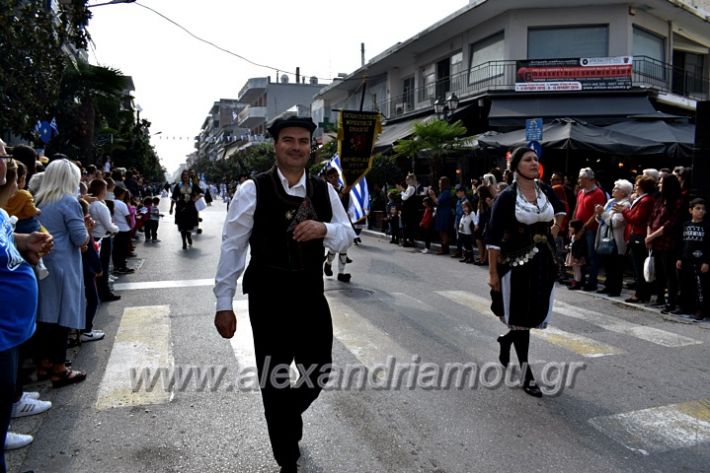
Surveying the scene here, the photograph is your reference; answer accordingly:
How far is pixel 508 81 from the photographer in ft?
72.0

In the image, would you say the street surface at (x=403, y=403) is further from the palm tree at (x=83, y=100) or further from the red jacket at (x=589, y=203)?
the palm tree at (x=83, y=100)

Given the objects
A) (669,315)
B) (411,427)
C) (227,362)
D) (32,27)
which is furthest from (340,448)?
(32,27)

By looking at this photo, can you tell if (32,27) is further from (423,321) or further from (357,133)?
(423,321)

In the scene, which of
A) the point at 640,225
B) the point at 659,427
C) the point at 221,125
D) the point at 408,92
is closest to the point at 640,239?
the point at 640,225

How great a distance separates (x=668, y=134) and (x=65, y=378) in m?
15.9

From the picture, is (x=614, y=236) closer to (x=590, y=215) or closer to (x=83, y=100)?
(x=590, y=215)

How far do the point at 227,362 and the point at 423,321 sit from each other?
261 cm

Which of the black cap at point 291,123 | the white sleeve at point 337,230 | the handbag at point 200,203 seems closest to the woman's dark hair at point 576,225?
the white sleeve at point 337,230

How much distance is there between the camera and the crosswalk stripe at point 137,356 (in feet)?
14.7

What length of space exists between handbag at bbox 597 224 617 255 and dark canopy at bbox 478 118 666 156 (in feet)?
17.4

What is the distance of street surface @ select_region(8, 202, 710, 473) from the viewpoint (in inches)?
139

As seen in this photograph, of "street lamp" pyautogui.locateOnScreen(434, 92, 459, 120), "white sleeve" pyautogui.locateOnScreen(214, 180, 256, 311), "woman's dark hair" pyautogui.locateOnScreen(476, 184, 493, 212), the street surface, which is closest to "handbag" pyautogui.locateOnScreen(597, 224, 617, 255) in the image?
the street surface

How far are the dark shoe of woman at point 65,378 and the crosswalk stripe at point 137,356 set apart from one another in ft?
0.69

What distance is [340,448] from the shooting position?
3664 mm
